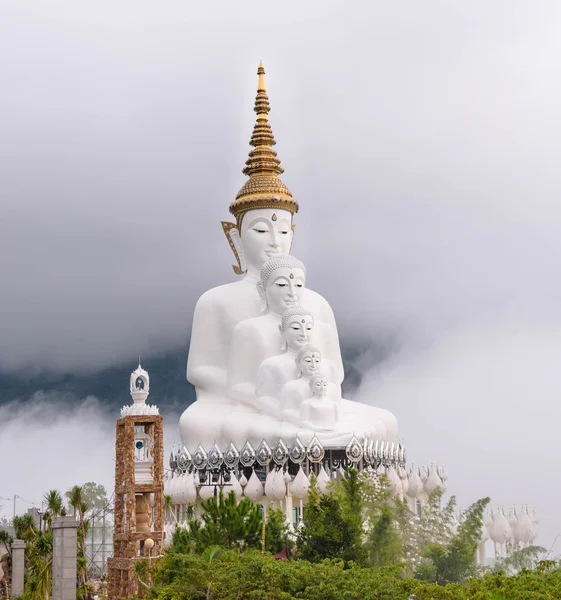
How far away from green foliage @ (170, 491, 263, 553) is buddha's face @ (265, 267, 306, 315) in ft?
39.3

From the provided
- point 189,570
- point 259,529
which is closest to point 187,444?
point 259,529

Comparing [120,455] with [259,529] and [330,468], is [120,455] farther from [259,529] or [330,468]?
[330,468]

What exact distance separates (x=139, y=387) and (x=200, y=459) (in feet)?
16.8

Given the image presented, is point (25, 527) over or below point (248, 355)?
below

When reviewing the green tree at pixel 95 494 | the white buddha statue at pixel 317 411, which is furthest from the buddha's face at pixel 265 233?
the green tree at pixel 95 494

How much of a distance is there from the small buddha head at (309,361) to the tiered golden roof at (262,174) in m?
7.05

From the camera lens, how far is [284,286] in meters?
36.8

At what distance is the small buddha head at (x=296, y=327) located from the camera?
35406 mm

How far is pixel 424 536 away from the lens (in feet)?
90.6

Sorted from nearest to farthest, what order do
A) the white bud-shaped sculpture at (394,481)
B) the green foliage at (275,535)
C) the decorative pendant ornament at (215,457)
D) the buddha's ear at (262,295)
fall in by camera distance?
1. the green foliage at (275,535)
2. the white bud-shaped sculpture at (394,481)
3. the decorative pendant ornament at (215,457)
4. the buddha's ear at (262,295)

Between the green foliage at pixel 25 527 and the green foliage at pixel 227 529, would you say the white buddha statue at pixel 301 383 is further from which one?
the green foliage at pixel 25 527

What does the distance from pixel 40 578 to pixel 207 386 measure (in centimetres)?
999

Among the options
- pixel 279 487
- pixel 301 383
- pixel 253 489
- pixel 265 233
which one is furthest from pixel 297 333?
pixel 253 489

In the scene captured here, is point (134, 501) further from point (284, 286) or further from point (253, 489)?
point (284, 286)
